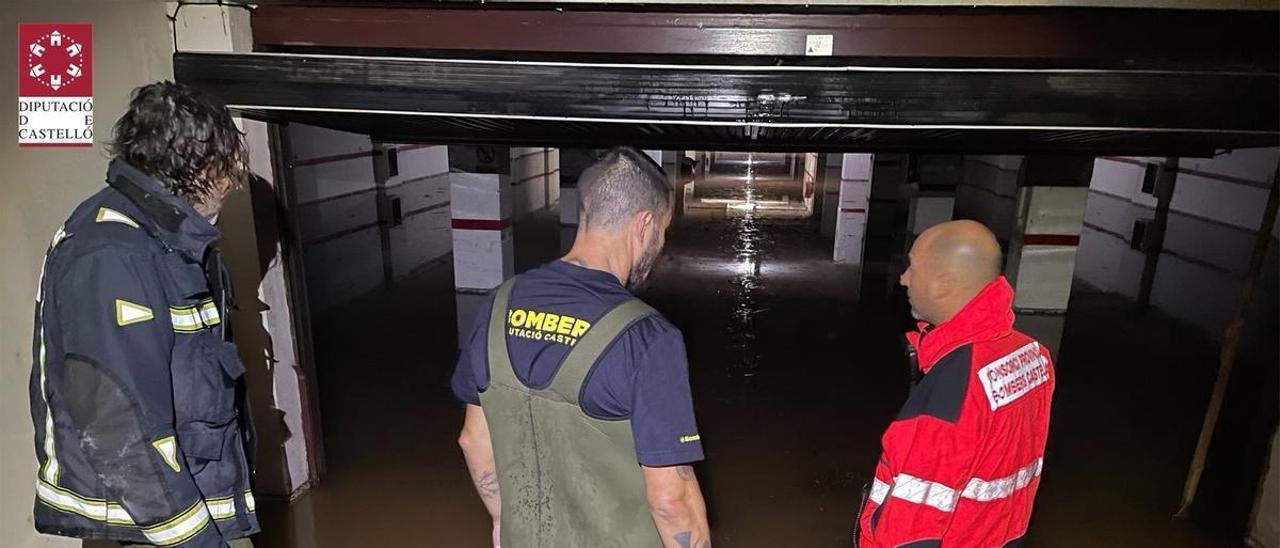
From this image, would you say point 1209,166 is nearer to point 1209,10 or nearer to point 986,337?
point 1209,10

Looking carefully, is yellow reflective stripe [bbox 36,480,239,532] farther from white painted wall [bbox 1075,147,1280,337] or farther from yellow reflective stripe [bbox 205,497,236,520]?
white painted wall [bbox 1075,147,1280,337]

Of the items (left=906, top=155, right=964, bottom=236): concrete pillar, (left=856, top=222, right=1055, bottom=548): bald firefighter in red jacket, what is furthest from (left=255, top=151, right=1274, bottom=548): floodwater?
(left=856, top=222, right=1055, bottom=548): bald firefighter in red jacket

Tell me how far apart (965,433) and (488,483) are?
4.27ft

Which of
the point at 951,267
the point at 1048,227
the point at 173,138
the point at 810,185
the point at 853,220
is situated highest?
the point at 173,138

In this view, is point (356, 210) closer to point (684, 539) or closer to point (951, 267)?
point (684, 539)

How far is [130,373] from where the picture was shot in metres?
1.49

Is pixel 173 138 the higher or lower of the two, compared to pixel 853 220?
higher

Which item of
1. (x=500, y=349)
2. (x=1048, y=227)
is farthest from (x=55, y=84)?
(x=1048, y=227)

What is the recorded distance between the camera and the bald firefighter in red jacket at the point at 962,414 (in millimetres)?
1644

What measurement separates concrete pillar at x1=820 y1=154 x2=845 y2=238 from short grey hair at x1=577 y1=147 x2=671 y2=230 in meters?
8.94

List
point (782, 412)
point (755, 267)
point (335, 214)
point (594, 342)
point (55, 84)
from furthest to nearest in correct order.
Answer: point (335, 214) → point (755, 267) → point (782, 412) → point (55, 84) → point (594, 342)

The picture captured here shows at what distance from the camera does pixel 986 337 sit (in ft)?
5.54

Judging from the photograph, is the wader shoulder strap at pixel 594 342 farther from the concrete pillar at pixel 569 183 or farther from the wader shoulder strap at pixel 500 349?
the concrete pillar at pixel 569 183

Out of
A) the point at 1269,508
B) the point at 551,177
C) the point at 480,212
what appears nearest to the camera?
the point at 1269,508
